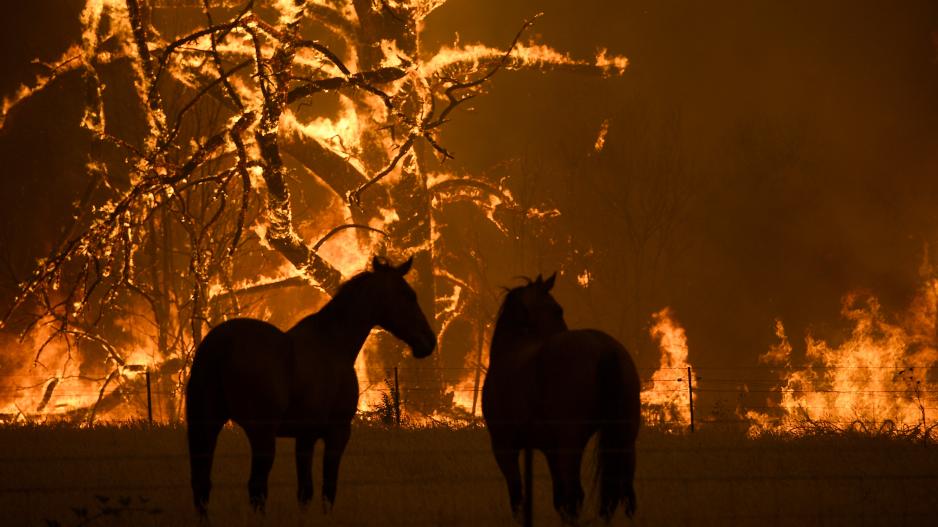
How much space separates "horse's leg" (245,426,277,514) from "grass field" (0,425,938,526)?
0.17 metres

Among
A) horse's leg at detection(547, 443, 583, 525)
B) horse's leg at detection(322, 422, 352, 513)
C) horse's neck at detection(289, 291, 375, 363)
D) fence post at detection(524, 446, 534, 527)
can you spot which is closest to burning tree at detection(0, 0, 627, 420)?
horse's neck at detection(289, 291, 375, 363)

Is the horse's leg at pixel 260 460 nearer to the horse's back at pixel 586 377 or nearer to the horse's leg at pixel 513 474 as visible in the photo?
the horse's leg at pixel 513 474

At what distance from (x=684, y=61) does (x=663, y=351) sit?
12437mm

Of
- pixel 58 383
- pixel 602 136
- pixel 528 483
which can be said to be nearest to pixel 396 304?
pixel 528 483

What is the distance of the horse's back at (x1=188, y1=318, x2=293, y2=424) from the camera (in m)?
9.63

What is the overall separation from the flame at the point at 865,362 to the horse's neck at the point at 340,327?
993 inches

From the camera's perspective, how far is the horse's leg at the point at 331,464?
10.2 m

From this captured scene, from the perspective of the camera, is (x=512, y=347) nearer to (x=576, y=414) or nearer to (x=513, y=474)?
(x=513, y=474)

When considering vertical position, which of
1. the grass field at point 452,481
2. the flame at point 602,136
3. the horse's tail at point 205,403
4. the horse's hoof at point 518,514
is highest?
the flame at point 602,136

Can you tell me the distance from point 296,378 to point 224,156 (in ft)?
39.8

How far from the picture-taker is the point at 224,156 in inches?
845

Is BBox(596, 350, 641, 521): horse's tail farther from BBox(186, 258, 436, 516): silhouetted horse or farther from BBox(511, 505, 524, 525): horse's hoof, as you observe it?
BBox(186, 258, 436, 516): silhouetted horse

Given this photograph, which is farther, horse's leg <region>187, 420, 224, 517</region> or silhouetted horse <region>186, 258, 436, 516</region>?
silhouetted horse <region>186, 258, 436, 516</region>

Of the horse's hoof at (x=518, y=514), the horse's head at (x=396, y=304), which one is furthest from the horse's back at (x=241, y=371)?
the horse's hoof at (x=518, y=514)
